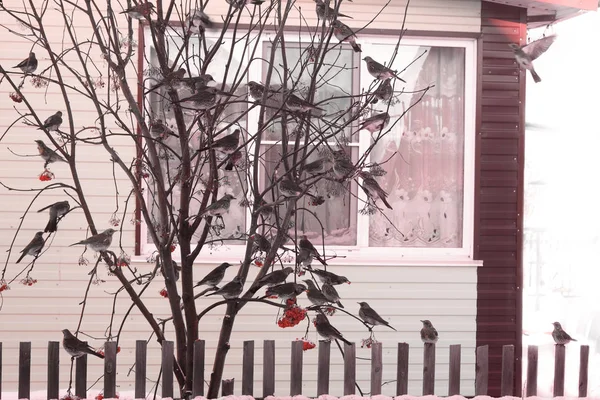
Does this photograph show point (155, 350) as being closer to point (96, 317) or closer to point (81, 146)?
point (96, 317)

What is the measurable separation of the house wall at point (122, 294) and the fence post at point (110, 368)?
3.25 m

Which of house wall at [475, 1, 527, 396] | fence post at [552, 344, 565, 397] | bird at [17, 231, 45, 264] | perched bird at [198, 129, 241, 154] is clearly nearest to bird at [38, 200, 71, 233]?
bird at [17, 231, 45, 264]

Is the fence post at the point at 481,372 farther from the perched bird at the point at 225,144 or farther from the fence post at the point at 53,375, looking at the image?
the fence post at the point at 53,375

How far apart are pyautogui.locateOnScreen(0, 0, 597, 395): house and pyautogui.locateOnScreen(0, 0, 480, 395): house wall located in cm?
1

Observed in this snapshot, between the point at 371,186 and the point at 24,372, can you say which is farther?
the point at 24,372

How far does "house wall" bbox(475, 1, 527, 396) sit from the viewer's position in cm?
621

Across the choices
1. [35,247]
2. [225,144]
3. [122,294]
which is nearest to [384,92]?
[225,144]

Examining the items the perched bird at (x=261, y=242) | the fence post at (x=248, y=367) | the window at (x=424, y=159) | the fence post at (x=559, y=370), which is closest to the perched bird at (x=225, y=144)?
the perched bird at (x=261, y=242)

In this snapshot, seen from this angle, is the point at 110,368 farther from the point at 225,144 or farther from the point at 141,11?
the point at 141,11

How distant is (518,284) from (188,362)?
15.5 ft

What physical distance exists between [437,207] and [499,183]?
0.55 meters

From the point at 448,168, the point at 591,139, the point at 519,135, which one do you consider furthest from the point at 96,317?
the point at 591,139

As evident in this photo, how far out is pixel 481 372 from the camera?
2.68 m

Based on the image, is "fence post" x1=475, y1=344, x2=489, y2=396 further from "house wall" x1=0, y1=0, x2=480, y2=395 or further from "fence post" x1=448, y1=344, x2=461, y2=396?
"house wall" x1=0, y1=0, x2=480, y2=395
